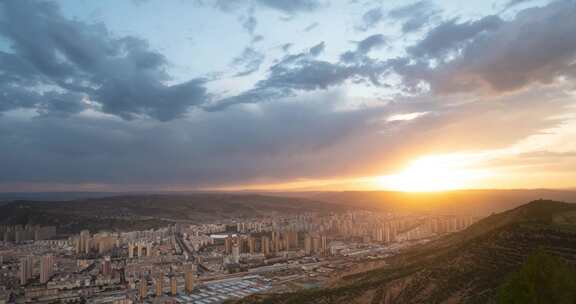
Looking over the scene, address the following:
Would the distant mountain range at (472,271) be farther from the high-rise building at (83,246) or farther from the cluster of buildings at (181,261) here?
the high-rise building at (83,246)

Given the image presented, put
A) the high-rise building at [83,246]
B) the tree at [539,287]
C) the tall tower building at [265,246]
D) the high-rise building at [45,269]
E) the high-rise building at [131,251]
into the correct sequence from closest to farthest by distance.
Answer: the tree at [539,287]
the high-rise building at [45,269]
the high-rise building at [131,251]
the tall tower building at [265,246]
the high-rise building at [83,246]

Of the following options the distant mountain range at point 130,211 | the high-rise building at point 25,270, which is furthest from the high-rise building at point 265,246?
the distant mountain range at point 130,211

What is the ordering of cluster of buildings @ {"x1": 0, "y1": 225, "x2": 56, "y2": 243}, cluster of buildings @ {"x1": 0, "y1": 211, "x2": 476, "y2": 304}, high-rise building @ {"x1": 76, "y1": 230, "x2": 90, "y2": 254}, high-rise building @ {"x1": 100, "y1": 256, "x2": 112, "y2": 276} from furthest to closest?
cluster of buildings @ {"x1": 0, "y1": 225, "x2": 56, "y2": 243}, high-rise building @ {"x1": 76, "y1": 230, "x2": 90, "y2": 254}, high-rise building @ {"x1": 100, "y1": 256, "x2": 112, "y2": 276}, cluster of buildings @ {"x1": 0, "y1": 211, "x2": 476, "y2": 304}

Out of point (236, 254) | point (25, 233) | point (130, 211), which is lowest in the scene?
point (236, 254)

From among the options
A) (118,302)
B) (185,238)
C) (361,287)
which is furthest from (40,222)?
(361,287)

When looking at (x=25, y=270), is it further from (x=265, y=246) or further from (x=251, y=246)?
(x=265, y=246)

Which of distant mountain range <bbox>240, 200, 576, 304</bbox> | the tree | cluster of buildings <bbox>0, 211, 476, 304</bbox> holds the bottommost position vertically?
cluster of buildings <bbox>0, 211, 476, 304</bbox>

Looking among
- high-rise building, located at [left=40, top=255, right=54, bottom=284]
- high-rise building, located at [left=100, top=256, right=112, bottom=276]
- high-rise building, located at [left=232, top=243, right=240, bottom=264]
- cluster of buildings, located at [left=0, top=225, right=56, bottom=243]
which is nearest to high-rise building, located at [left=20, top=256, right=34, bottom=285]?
high-rise building, located at [left=40, top=255, right=54, bottom=284]

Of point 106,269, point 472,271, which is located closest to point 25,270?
point 106,269

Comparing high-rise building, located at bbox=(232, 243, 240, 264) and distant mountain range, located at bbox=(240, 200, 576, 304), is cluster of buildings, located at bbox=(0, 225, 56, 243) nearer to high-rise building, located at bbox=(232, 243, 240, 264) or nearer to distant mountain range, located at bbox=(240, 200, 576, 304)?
high-rise building, located at bbox=(232, 243, 240, 264)

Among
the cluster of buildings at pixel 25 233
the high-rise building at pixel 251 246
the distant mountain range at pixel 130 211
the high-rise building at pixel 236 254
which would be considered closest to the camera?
the high-rise building at pixel 236 254
